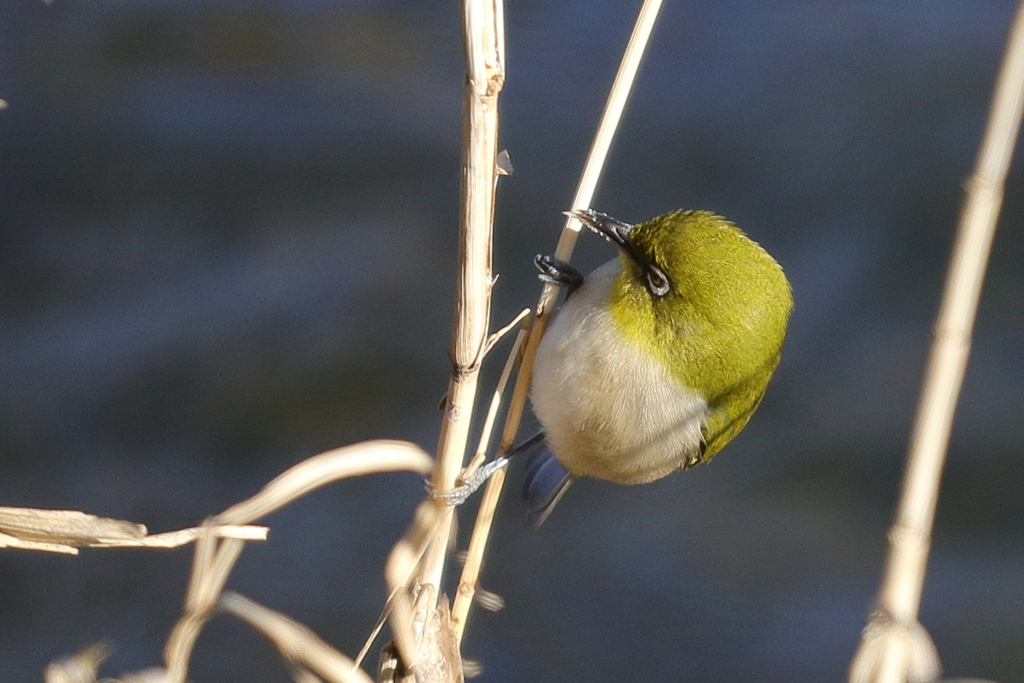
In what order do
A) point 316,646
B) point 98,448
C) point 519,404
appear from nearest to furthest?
point 316,646 → point 519,404 → point 98,448

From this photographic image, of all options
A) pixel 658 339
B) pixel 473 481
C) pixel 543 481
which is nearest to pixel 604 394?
pixel 658 339

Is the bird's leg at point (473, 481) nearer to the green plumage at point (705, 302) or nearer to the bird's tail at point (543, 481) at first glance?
the green plumage at point (705, 302)

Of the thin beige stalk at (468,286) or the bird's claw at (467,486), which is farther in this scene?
the bird's claw at (467,486)

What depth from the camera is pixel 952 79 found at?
5859mm

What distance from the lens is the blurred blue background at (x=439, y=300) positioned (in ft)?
16.4

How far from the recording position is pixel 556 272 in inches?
109

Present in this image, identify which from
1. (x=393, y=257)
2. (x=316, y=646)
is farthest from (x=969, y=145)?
(x=316, y=646)

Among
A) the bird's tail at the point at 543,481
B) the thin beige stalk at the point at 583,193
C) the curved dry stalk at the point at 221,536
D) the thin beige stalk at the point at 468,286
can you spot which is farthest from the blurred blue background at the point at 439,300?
the curved dry stalk at the point at 221,536

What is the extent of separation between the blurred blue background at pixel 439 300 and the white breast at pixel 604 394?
2.05 metres

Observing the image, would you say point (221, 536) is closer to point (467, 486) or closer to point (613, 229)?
point (467, 486)

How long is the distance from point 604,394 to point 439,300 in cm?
288

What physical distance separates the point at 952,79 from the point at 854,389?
1.63m

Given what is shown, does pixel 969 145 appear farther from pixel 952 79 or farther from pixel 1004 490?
pixel 1004 490

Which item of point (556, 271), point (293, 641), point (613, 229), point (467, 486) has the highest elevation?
point (613, 229)
